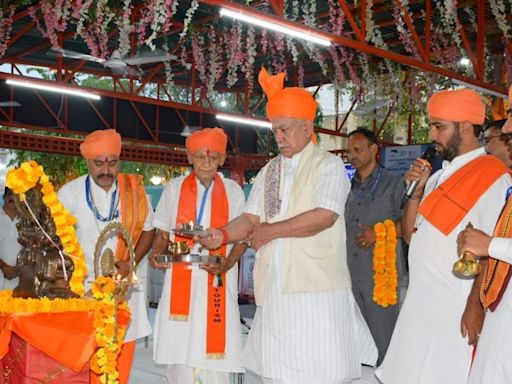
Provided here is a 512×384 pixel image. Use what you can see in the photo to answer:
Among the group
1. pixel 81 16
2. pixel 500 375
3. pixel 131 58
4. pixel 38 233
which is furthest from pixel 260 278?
pixel 81 16

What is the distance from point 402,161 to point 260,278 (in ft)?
23.2

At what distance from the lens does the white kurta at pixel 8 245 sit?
628cm

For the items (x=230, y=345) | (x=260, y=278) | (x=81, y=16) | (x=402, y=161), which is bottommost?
(x=230, y=345)

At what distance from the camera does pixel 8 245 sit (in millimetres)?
6352

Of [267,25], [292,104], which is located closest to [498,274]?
[292,104]

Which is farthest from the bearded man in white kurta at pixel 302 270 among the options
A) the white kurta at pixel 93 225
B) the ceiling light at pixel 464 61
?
the ceiling light at pixel 464 61

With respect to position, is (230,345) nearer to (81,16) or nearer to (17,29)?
(81,16)

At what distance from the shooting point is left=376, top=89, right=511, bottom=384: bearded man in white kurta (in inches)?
124

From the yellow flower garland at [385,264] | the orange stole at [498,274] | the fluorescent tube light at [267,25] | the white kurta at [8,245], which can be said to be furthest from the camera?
the fluorescent tube light at [267,25]

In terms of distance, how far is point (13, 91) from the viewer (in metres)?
14.6

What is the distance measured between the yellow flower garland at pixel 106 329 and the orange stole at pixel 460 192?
4.68ft

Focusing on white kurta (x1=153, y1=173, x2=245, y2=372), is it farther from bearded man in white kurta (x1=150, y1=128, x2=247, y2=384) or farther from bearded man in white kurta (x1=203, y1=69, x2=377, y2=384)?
bearded man in white kurta (x1=203, y1=69, x2=377, y2=384)

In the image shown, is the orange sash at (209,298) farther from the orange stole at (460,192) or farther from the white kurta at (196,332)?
the orange stole at (460,192)

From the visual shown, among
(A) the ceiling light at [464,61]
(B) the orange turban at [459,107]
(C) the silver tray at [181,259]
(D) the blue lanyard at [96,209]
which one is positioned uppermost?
(A) the ceiling light at [464,61]
